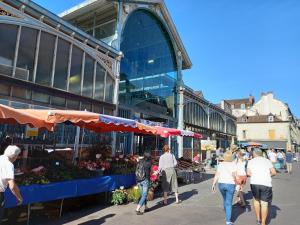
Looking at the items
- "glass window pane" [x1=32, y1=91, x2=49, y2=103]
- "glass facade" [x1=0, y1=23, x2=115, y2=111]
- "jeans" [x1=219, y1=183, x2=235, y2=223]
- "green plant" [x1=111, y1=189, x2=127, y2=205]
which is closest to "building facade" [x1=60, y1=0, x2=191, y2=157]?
"glass facade" [x1=0, y1=23, x2=115, y2=111]

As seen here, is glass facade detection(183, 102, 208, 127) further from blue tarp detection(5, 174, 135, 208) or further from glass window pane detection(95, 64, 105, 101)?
blue tarp detection(5, 174, 135, 208)

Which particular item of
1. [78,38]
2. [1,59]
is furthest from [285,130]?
[1,59]

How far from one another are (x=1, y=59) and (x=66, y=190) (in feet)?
17.9

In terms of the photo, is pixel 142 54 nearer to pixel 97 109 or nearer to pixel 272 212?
pixel 97 109

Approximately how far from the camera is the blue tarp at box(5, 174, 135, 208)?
243 inches

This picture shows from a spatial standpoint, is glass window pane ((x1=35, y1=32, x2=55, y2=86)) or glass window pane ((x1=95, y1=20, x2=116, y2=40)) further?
glass window pane ((x1=95, y1=20, x2=116, y2=40))

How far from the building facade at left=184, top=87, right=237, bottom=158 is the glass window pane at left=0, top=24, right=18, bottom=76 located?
1588 centimetres

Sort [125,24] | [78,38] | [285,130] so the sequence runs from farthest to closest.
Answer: [285,130] < [125,24] < [78,38]

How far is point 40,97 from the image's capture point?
36.5 feet

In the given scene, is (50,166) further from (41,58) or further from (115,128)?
(41,58)

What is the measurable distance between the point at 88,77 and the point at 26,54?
3575mm

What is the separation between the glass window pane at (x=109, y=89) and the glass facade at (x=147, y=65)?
0.94m

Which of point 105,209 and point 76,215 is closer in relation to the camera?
point 76,215

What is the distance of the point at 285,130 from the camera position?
6041 centimetres
